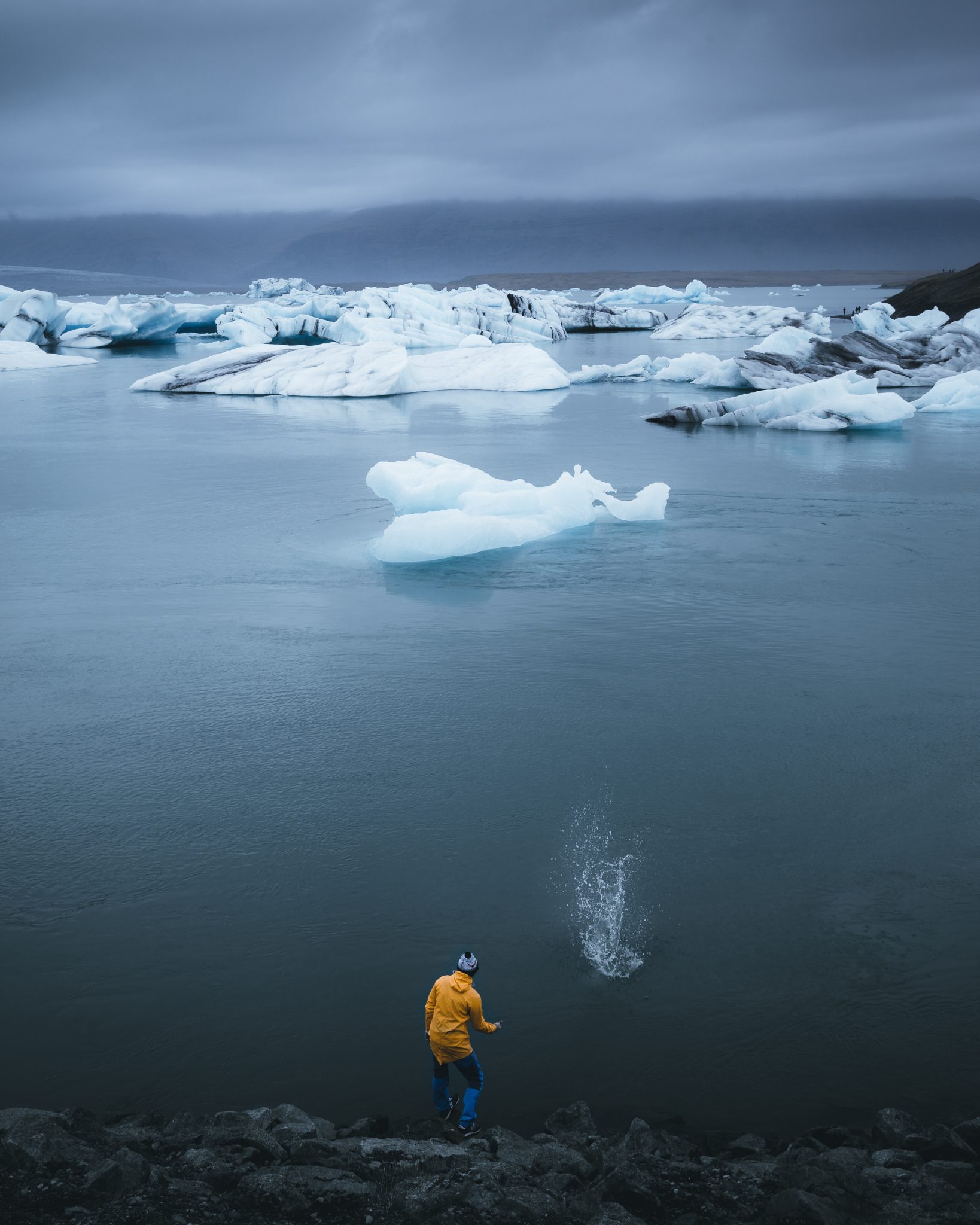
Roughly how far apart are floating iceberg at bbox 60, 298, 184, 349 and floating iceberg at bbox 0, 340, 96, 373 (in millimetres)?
3605

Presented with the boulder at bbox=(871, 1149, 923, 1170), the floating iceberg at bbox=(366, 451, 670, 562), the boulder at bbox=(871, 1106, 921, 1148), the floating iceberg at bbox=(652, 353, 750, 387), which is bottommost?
the boulder at bbox=(871, 1106, 921, 1148)

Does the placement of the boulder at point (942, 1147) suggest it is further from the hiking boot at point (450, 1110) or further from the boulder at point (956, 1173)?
the hiking boot at point (450, 1110)

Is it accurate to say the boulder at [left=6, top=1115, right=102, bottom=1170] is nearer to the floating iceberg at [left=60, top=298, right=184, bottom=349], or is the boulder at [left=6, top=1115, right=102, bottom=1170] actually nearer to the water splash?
the water splash

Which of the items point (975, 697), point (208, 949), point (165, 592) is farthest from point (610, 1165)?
point (165, 592)

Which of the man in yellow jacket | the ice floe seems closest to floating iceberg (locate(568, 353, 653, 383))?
the ice floe

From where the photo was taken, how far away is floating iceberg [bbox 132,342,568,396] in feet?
74.0

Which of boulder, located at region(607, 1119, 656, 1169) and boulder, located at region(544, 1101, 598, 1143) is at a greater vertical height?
boulder, located at region(607, 1119, 656, 1169)

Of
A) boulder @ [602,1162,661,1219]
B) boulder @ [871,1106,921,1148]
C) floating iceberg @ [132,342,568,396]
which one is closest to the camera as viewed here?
boulder @ [602,1162,661,1219]

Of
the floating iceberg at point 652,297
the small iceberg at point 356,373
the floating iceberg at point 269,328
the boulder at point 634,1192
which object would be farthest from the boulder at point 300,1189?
the floating iceberg at point 652,297

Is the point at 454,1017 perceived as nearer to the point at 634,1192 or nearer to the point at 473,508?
the point at 634,1192

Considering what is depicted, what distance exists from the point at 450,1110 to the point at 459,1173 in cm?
50

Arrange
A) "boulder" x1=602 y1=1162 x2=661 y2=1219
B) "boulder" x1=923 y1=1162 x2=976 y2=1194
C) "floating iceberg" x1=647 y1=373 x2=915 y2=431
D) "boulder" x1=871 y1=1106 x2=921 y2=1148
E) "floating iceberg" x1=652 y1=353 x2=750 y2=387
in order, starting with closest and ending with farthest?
"boulder" x1=602 y1=1162 x2=661 y2=1219 < "boulder" x1=923 y1=1162 x2=976 y2=1194 < "boulder" x1=871 y1=1106 x2=921 y2=1148 < "floating iceberg" x1=647 y1=373 x2=915 y2=431 < "floating iceberg" x1=652 y1=353 x2=750 y2=387

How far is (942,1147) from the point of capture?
3312mm

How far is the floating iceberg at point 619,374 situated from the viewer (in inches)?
1015
